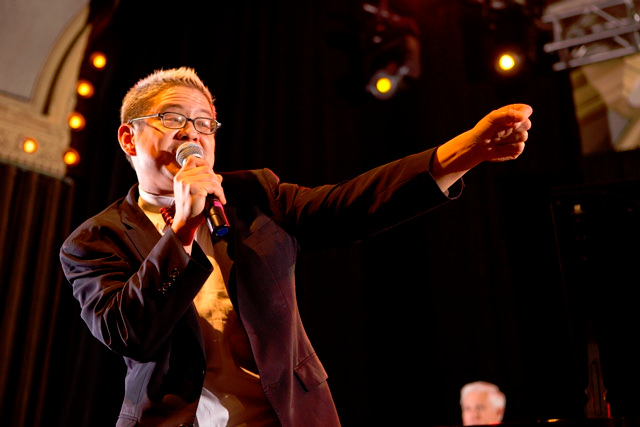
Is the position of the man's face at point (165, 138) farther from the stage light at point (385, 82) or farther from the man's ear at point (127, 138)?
the stage light at point (385, 82)

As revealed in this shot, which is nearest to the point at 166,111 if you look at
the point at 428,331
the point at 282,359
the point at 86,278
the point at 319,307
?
the point at 86,278

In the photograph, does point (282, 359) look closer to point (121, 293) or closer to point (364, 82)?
point (121, 293)

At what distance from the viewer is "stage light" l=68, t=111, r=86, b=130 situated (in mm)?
5125

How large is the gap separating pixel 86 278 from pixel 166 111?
0.50 metres

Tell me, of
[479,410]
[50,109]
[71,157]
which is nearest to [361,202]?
[479,410]

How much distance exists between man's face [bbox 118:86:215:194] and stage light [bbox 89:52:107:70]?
3.70 metres

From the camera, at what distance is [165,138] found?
1.73 meters

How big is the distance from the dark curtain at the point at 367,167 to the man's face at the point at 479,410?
17cm

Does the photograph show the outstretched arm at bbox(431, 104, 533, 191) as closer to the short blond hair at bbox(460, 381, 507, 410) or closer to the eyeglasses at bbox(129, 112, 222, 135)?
the eyeglasses at bbox(129, 112, 222, 135)

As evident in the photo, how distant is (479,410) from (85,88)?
12.4 ft

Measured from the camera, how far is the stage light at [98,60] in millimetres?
5207

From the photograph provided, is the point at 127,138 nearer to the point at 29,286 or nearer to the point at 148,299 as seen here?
the point at 148,299

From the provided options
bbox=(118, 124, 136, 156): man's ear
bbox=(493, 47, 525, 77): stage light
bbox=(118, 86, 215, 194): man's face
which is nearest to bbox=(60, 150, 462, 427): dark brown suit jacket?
bbox=(118, 86, 215, 194): man's face

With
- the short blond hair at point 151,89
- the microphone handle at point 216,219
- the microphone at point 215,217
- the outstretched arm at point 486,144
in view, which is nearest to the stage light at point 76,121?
the short blond hair at point 151,89
